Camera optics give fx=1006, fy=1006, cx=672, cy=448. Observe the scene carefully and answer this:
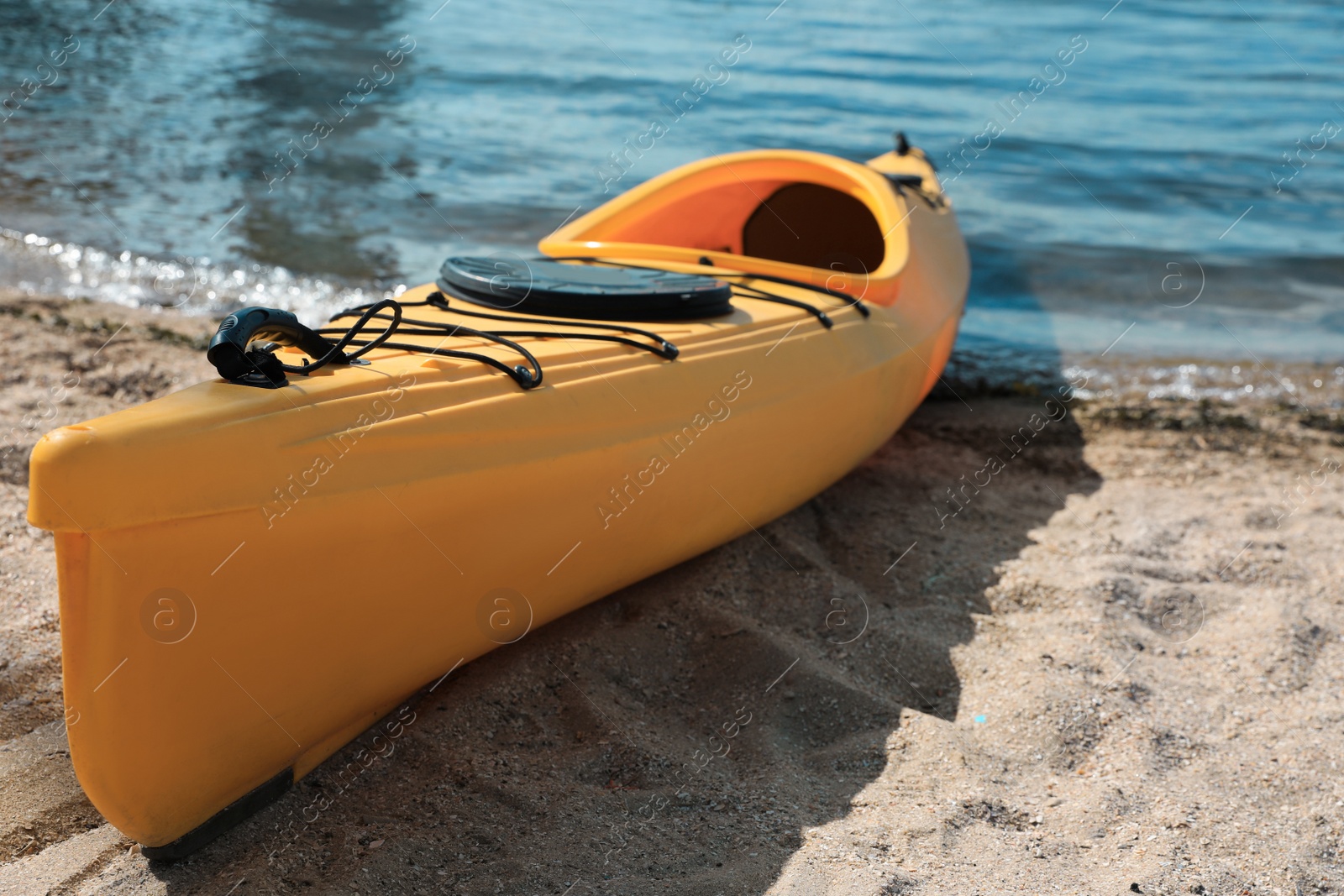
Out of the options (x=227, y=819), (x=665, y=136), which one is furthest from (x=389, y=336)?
(x=665, y=136)

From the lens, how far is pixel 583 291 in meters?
2.90

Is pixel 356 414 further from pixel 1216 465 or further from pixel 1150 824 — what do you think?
pixel 1216 465

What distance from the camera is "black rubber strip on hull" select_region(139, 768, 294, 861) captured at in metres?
1.92

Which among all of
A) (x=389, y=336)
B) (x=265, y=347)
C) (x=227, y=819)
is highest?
(x=265, y=347)

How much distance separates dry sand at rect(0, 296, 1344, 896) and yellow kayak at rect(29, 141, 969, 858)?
0.49 feet

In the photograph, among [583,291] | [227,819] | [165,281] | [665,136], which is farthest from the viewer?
[665,136]

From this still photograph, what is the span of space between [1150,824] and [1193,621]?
1040mm

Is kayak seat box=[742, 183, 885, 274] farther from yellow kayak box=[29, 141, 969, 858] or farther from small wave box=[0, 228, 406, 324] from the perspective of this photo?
small wave box=[0, 228, 406, 324]

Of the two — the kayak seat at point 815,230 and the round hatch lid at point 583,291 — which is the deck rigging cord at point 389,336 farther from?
the kayak seat at point 815,230

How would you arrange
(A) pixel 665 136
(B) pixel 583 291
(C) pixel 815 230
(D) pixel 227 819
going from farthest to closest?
1. (A) pixel 665 136
2. (C) pixel 815 230
3. (B) pixel 583 291
4. (D) pixel 227 819

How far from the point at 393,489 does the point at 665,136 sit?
8.58m

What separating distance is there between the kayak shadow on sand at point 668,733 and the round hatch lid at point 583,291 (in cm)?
77

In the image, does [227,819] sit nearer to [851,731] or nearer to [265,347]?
[265,347]

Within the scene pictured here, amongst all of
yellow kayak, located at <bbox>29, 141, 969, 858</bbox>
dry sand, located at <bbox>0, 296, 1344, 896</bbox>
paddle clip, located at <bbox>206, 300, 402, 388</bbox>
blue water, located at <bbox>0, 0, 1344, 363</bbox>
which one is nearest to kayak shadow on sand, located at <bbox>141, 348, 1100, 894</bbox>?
dry sand, located at <bbox>0, 296, 1344, 896</bbox>
